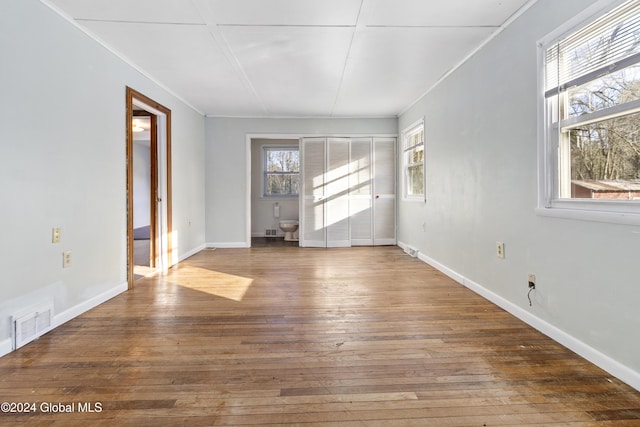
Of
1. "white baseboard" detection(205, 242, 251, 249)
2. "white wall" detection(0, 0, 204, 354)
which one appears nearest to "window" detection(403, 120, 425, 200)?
"white baseboard" detection(205, 242, 251, 249)

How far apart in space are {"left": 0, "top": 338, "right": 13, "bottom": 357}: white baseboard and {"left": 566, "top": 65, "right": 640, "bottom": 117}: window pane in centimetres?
376

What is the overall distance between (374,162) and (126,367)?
5.00m

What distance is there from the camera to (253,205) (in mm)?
7559

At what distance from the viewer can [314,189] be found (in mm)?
5988

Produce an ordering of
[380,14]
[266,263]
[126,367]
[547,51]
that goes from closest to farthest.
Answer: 1. [126,367]
2. [547,51]
3. [380,14]
4. [266,263]

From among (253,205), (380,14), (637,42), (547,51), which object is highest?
(380,14)

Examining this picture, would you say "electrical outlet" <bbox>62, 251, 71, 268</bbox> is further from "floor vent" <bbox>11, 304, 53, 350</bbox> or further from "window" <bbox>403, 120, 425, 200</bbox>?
"window" <bbox>403, 120, 425, 200</bbox>

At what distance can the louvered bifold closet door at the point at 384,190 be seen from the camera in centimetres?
599

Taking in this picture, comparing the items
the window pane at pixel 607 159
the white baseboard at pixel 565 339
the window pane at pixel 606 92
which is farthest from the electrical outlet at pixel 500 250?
the window pane at pixel 606 92

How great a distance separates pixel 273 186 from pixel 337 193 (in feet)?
7.24

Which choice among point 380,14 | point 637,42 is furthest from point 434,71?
point 637,42

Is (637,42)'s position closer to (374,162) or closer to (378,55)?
(378,55)

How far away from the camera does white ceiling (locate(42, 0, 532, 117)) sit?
243 cm

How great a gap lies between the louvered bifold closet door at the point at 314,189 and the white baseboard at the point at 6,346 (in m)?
4.41
